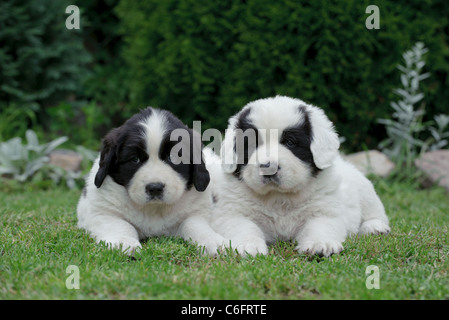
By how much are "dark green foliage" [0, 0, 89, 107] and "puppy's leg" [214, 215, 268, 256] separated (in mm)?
6714

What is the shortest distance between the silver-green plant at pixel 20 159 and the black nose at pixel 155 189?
4.47 m

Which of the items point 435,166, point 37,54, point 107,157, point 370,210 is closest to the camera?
point 107,157

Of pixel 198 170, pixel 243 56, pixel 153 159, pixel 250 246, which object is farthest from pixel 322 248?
pixel 243 56

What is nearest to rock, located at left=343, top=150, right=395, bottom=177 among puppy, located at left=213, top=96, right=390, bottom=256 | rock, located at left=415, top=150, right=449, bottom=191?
rock, located at left=415, top=150, right=449, bottom=191

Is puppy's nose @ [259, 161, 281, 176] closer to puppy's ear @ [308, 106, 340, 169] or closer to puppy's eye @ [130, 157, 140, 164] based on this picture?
puppy's ear @ [308, 106, 340, 169]

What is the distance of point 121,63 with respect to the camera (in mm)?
11961

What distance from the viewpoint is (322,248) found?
388cm

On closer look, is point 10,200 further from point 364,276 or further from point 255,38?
point 364,276

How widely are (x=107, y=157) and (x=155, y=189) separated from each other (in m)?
0.53

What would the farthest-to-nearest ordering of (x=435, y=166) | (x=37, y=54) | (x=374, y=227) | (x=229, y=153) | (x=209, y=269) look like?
(x=37, y=54)
(x=435, y=166)
(x=374, y=227)
(x=229, y=153)
(x=209, y=269)

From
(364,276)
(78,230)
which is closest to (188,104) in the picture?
(78,230)

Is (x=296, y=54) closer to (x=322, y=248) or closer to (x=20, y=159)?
(x=20, y=159)

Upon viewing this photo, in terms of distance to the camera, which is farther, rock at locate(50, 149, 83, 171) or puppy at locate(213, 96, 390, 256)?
Answer: rock at locate(50, 149, 83, 171)

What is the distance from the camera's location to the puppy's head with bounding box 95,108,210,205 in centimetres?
404
